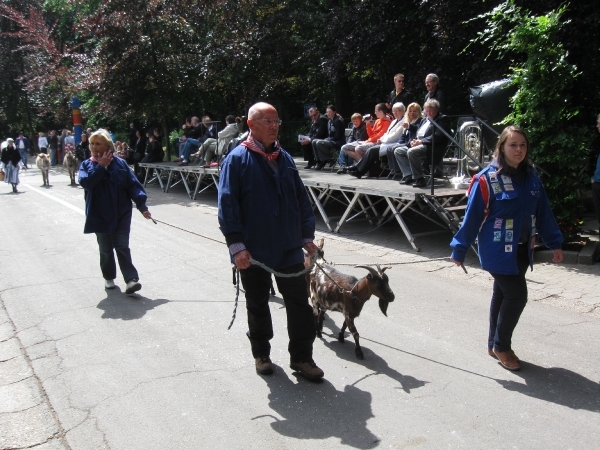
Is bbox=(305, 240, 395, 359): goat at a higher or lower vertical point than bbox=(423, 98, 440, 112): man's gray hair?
lower

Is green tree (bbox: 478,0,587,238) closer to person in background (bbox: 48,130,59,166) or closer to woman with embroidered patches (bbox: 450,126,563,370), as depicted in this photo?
woman with embroidered patches (bbox: 450,126,563,370)

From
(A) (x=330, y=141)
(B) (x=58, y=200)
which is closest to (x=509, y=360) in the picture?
(A) (x=330, y=141)

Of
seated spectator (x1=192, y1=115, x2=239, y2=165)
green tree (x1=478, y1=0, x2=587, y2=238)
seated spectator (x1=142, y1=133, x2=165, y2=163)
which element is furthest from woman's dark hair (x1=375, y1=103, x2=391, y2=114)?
seated spectator (x1=142, y1=133, x2=165, y2=163)

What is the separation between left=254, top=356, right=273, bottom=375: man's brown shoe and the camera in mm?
4652

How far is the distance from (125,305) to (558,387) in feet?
14.7

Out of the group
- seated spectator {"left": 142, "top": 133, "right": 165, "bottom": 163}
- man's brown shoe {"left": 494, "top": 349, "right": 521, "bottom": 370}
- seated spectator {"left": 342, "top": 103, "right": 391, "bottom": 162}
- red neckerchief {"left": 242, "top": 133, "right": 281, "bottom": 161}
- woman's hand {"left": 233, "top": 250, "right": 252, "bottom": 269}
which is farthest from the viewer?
seated spectator {"left": 142, "top": 133, "right": 165, "bottom": 163}

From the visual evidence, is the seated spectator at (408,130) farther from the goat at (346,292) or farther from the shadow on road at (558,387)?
the shadow on road at (558,387)

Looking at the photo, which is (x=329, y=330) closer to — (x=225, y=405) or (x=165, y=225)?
(x=225, y=405)

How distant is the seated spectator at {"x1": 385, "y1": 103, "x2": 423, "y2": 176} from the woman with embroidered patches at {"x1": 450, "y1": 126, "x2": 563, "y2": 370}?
18.4 feet

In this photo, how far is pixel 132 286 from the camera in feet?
22.7

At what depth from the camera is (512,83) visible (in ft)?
28.1

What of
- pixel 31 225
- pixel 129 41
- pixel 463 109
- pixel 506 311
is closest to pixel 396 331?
pixel 506 311

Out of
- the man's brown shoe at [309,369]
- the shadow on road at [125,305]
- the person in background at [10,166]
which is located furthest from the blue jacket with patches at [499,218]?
the person in background at [10,166]

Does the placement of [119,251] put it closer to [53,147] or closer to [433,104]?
[433,104]
